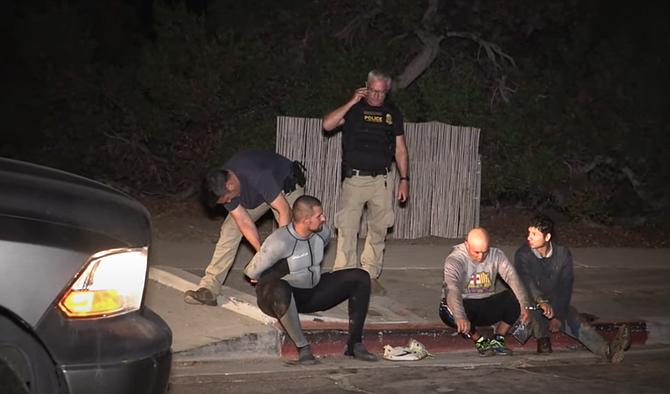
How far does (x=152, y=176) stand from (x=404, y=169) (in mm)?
6571

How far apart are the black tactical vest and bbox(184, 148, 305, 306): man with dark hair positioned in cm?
53

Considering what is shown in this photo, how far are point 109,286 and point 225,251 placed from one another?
435 cm

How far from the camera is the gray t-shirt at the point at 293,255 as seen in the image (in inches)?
304

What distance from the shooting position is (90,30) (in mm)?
15016

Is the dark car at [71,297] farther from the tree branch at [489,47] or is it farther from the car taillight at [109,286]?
the tree branch at [489,47]

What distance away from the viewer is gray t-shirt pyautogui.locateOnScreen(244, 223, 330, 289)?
7.71 meters

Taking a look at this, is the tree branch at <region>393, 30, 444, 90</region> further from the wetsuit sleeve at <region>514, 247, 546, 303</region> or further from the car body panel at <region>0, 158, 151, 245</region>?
the car body panel at <region>0, 158, 151, 245</region>

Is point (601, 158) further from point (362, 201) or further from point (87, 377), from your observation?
point (87, 377)

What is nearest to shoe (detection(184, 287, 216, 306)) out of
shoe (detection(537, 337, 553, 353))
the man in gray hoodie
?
the man in gray hoodie

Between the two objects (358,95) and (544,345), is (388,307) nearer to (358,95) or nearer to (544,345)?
(544,345)

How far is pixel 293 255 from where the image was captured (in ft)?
25.5

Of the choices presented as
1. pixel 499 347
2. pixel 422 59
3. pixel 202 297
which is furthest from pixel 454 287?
pixel 422 59

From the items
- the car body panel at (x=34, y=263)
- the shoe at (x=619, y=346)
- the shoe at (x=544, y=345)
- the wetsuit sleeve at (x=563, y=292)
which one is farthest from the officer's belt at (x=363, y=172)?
the car body panel at (x=34, y=263)

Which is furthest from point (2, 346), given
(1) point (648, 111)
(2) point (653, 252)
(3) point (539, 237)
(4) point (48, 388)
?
(1) point (648, 111)
